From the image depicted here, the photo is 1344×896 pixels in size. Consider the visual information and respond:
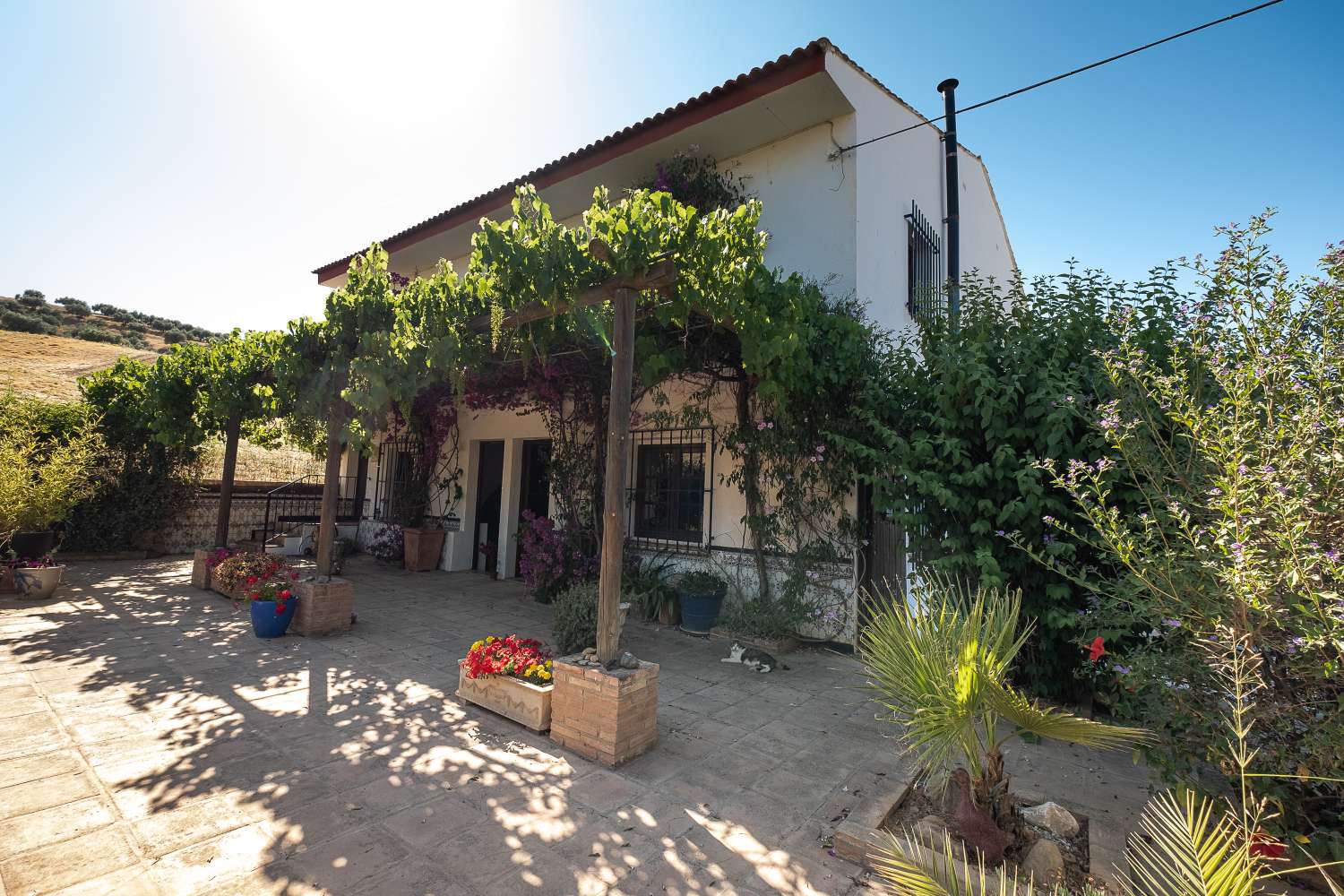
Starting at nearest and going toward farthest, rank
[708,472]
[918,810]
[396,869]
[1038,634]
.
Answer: [396,869]
[918,810]
[1038,634]
[708,472]

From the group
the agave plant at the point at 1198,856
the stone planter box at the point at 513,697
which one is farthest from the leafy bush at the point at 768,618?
the agave plant at the point at 1198,856

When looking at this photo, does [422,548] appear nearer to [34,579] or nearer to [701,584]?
[34,579]

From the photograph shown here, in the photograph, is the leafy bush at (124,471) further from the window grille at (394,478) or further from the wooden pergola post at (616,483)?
the wooden pergola post at (616,483)

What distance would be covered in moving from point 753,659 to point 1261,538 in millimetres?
3780

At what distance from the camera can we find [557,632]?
16.0 ft

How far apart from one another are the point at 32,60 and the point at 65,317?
4230 centimetres

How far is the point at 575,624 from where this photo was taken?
15.6 feet

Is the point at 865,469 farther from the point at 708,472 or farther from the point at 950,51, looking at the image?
the point at 950,51


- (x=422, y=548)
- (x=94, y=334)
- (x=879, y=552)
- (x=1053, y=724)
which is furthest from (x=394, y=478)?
(x=94, y=334)

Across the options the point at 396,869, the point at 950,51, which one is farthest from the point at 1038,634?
the point at 950,51

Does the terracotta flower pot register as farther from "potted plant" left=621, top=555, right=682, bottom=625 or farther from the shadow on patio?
"potted plant" left=621, top=555, right=682, bottom=625

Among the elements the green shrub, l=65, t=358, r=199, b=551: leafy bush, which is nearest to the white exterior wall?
l=65, t=358, r=199, b=551: leafy bush

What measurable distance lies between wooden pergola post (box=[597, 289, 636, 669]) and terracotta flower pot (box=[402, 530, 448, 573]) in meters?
6.97

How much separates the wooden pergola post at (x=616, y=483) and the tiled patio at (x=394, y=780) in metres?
0.72
